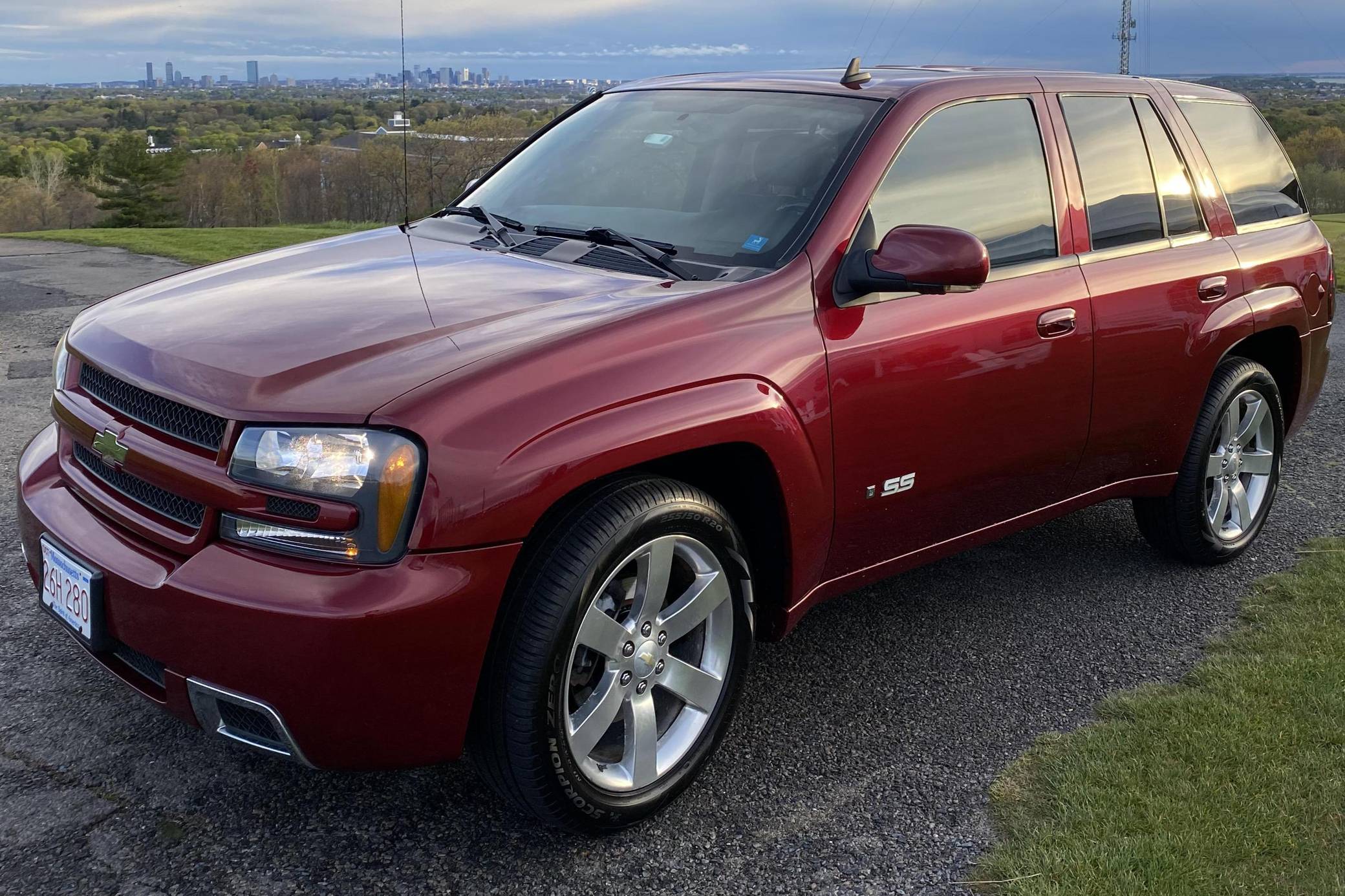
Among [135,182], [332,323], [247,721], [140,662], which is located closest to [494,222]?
[332,323]

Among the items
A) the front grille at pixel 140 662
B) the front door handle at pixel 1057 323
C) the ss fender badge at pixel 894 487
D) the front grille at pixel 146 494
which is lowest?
the front grille at pixel 140 662

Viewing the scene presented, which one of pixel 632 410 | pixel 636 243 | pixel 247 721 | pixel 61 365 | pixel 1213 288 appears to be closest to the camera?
pixel 247 721

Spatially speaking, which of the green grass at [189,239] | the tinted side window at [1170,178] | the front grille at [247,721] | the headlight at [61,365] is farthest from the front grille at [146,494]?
the green grass at [189,239]

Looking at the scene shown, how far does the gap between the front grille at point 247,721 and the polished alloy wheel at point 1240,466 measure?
3.55 metres

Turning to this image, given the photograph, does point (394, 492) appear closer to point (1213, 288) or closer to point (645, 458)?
point (645, 458)

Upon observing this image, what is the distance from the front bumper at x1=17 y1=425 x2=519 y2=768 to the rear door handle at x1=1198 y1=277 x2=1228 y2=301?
296cm

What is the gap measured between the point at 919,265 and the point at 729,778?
1429mm

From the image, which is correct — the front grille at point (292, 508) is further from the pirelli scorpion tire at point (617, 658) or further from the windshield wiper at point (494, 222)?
the windshield wiper at point (494, 222)

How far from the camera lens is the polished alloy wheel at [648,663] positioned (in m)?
2.67

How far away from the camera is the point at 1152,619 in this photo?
4.17m

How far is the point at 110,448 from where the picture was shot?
106 inches

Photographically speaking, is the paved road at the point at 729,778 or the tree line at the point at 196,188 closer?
the paved road at the point at 729,778

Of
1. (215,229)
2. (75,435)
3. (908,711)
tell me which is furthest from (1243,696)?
(215,229)

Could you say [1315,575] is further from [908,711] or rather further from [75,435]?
[75,435]
